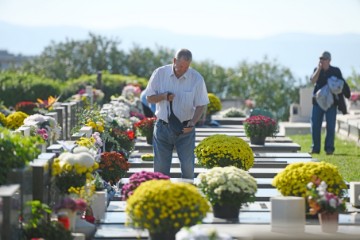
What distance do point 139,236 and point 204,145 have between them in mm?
4457

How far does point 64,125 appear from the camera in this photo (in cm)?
Answer: 2325

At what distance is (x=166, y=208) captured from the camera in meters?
9.55

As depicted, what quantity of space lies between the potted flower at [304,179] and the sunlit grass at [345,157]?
5.59 m

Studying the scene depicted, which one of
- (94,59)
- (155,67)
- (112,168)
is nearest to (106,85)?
(155,67)

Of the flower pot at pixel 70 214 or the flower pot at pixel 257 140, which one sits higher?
the flower pot at pixel 70 214

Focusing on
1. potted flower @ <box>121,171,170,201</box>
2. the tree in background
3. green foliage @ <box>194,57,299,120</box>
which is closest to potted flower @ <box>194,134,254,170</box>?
potted flower @ <box>121,171,170,201</box>

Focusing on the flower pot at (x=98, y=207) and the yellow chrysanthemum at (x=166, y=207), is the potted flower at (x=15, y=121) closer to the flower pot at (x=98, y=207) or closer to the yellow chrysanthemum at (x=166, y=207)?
the flower pot at (x=98, y=207)

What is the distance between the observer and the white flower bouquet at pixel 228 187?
36.6 feet

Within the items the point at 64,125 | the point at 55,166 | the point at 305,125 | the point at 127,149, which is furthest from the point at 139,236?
the point at 305,125

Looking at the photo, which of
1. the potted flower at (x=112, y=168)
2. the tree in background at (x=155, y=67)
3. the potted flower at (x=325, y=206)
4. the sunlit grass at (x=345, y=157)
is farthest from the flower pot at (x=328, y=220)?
the tree in background at (x=155, y=67)

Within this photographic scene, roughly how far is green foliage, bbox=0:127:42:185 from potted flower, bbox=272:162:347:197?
103 inches

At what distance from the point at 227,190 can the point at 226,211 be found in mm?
264

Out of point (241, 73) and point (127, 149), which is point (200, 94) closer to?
point (127, 149)

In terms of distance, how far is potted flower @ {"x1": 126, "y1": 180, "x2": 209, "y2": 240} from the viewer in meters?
9.54
